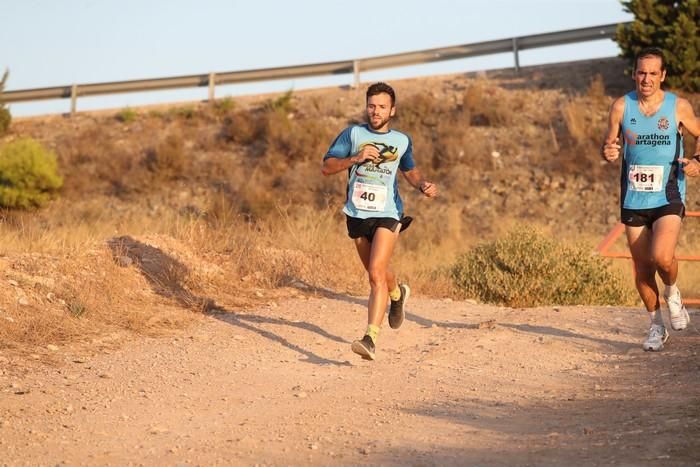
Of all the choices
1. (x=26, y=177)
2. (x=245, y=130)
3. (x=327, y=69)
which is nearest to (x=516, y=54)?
(x=327, y=69)

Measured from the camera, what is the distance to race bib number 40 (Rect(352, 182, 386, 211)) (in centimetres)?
828

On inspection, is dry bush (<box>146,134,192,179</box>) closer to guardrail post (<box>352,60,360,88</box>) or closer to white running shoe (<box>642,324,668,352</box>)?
guardrail post (<box>352,60,360,88</box>)

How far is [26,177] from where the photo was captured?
92.6ft

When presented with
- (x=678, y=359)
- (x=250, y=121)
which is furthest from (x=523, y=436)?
(x=250, y=121)

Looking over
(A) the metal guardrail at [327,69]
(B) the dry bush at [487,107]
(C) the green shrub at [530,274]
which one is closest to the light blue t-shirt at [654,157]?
(C) the green shrub at [530,274]

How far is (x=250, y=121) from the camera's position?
3059 centimetres

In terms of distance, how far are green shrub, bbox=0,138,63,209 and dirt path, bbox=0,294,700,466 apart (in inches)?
741

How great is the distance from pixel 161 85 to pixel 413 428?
2877cm

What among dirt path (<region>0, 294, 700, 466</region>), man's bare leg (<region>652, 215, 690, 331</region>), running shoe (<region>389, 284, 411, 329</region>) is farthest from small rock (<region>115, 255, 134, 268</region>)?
man's bare leg (<region>652, 215, 690, 331</region>)

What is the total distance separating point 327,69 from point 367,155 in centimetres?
2451

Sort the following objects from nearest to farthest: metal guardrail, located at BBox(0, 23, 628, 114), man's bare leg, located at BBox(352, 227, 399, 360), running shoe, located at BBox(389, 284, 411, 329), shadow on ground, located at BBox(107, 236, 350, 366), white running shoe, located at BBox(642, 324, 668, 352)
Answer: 1. man's bare leg, located at BBox(352, 227, 399, 360)
2. white running shoe, located at BBox(642, 324, 668, 352)
3. running shoe, located at BBox(389, 284, 411, 329)
4. shadow on ground, located at BBox(107, 236, 350, 366)
5. metal guardrail, located at BBox(0, 23, 628, 114)

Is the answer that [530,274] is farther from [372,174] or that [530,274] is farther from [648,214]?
[372,174]

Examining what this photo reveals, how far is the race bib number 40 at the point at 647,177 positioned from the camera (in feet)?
26.8

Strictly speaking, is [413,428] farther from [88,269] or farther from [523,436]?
[88,269]
